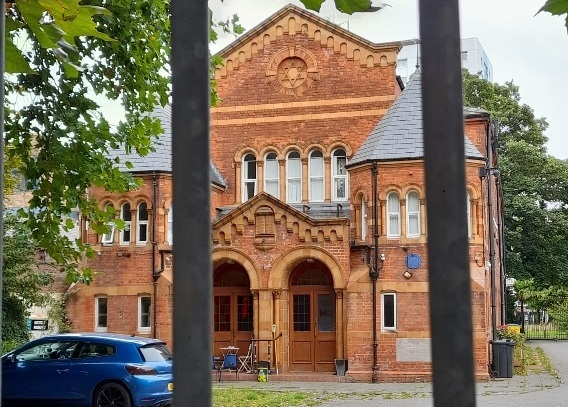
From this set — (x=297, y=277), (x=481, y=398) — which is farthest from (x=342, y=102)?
(x=481, y=398)

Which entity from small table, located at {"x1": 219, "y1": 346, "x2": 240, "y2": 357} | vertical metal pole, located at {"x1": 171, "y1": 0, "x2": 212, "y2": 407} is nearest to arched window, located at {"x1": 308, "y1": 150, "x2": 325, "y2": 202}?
small table, located at {"x1": 219, "y1": 346, "x2": 240, "y2": 357}

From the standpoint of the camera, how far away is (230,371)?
83.9ft

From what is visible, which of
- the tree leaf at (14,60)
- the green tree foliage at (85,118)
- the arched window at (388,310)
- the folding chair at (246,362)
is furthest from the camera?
the folding chair at (246,362)

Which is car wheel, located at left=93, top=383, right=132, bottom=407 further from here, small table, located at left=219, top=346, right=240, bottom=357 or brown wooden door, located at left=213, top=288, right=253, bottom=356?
brown wooden door, located at left=213, top=288, right=253, bottom=356

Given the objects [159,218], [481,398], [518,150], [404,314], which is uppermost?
[518,150]

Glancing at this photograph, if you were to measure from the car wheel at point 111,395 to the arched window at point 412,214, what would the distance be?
40.7ft

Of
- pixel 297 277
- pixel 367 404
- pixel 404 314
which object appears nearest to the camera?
pixel 367 404

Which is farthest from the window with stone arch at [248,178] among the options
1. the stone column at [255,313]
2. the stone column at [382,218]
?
A: the stone column at [382,218]

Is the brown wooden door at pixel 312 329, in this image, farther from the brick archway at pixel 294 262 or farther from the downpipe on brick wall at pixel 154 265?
the downpipe on brick wall at pixel 154 265

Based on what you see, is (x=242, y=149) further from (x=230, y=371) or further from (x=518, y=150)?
(x=518, y=150)

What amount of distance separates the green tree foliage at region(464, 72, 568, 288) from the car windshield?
107 feet

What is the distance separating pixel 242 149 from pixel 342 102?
12.9 ft

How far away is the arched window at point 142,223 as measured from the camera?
27531 mm

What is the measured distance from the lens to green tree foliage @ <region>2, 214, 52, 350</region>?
2598cm
